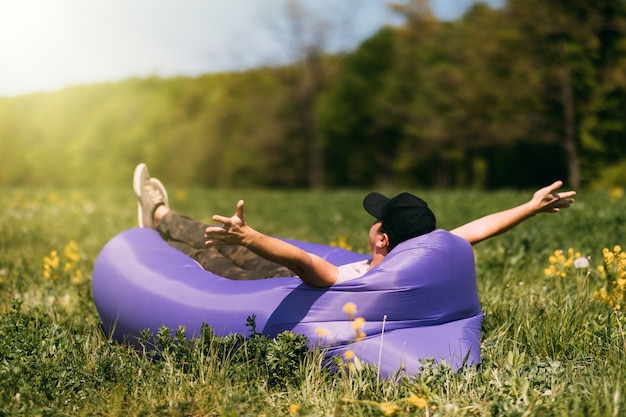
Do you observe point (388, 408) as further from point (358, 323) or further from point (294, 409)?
point (358, 323)

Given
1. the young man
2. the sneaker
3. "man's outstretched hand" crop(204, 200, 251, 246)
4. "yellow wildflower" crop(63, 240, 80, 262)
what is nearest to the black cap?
the young man

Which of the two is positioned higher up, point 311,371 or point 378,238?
point 378,238

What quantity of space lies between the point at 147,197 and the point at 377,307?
2.86 m

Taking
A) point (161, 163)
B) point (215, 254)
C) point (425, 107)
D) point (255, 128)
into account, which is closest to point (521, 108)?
point (425, 107)

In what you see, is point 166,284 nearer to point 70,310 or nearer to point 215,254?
point 215,254

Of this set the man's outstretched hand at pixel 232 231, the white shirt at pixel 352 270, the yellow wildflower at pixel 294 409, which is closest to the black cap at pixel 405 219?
the white shirt at pixel 352 270

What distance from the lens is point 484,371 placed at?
3152 mm

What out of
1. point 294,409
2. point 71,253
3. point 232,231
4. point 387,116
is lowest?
point 294,409

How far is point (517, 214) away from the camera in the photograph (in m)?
3.86

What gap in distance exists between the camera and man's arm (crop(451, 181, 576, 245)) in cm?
380

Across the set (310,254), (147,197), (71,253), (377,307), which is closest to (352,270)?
(377,307)

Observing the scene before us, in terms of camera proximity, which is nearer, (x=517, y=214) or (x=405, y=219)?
(x=405, y=219)

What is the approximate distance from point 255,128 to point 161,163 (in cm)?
988

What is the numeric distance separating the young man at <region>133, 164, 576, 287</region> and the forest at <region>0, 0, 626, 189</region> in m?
18.6
